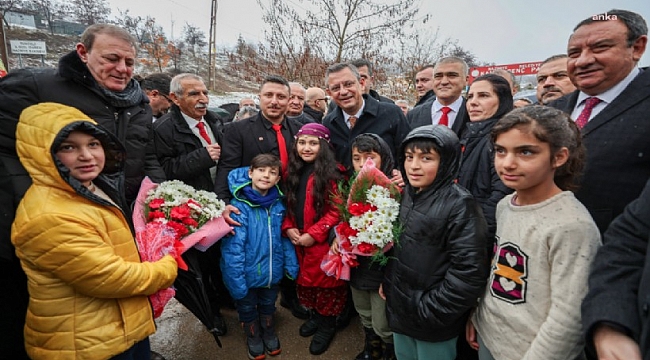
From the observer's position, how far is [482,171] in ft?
7.58

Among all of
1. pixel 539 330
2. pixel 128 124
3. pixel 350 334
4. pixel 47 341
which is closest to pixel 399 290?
pixel 539 330

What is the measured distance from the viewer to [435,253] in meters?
1.94

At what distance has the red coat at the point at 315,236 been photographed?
2796 mm

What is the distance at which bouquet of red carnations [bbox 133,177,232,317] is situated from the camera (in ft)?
6.83

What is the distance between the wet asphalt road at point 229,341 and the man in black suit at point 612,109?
2.31 m

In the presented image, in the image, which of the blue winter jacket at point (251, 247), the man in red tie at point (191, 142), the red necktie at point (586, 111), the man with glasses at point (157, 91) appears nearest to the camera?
the red necktie at point (586, 111)

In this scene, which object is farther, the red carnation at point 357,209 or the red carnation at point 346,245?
the red carnation at point 346,245

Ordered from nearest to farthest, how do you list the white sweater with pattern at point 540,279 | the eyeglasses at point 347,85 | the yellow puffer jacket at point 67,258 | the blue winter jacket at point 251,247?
the white sweater with pattern at point 540,279, the yellow puffer jacket at point 67,258, the blue winter jacket at point 251,247, the eyeglasses at point 347,85

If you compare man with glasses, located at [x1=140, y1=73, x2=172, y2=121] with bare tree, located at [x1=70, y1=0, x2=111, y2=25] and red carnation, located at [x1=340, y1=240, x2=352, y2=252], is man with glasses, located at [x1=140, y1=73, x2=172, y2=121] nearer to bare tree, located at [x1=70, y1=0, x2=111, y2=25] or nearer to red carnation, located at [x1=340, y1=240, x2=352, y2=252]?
red carnation, located at [x1=340, y1=240, x2=352, y2=252]

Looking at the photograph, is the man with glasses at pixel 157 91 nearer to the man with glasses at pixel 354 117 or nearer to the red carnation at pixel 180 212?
the man with glasses at pixel 354 117

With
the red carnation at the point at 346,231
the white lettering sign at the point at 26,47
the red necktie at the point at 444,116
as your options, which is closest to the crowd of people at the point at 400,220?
the red carnation at the point at 346,231

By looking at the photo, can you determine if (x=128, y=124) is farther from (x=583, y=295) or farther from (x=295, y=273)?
(x=583, y=295)

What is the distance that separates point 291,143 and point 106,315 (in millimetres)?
2040

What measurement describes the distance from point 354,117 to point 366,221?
157 cm
